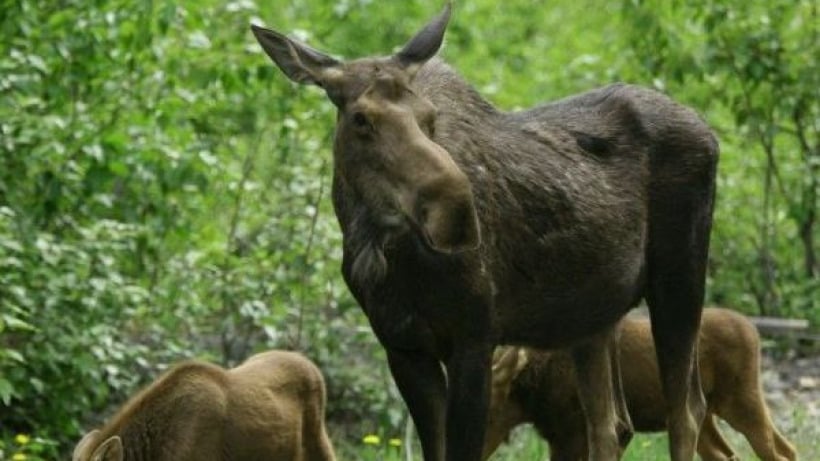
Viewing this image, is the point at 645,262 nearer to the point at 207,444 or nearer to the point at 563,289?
the point at 563,289

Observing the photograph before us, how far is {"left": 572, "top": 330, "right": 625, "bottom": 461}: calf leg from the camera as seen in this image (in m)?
9.92

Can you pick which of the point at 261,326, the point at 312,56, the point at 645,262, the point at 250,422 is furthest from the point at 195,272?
the point at 312,56

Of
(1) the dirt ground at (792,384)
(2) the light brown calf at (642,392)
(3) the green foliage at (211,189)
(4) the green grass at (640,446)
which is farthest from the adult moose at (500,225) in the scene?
(1) the dirt ground at (792,384)

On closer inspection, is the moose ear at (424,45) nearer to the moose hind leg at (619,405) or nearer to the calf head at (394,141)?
the calf head at (394,141)

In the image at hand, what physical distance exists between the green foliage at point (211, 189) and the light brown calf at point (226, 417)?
1013 millimetres

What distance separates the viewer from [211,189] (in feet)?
48.6

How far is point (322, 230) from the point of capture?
14844mm

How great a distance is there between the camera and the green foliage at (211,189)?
1343cm

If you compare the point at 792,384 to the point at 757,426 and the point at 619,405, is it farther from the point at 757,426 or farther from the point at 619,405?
the point at 619,405

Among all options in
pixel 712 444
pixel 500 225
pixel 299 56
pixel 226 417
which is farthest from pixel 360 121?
pixel 712 444

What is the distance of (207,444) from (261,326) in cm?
413

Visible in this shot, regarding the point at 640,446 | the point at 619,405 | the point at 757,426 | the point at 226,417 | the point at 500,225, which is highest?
the point at 500,225

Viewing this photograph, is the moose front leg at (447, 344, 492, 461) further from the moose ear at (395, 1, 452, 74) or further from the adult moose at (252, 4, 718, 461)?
the moose ear at (395, 1, 452, 74)

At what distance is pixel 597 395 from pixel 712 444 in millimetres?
2352
